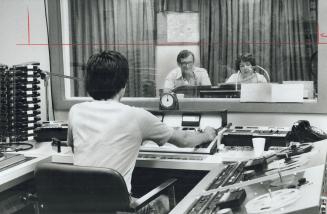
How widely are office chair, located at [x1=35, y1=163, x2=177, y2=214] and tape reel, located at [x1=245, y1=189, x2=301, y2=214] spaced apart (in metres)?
0.54

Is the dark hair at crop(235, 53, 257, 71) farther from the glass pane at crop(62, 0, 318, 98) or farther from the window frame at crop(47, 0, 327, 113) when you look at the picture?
the window frame at crop(47, 0, 327, 113)

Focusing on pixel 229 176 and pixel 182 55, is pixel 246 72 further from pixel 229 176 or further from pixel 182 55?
pixel 229 176

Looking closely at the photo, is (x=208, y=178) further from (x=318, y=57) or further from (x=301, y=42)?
(x=301, y=42)

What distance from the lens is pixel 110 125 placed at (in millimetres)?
1816

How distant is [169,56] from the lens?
12.1 ft

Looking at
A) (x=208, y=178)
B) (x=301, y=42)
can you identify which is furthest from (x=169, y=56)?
(x=208, y=178)

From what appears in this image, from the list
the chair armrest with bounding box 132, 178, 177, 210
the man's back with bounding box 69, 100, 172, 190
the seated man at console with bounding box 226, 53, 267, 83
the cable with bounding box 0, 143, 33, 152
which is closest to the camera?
the chair armrest with bounding box 132, 178, 177, 210

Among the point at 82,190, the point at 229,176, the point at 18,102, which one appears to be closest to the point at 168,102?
the point at 18,102

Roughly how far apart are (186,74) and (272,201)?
2528 millimetres

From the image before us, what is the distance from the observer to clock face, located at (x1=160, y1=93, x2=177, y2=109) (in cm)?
273

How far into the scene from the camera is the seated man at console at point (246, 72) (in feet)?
10.0

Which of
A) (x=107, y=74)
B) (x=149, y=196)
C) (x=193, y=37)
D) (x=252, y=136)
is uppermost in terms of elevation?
(x=193, y=37)

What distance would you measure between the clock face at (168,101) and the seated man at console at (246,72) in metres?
0.60

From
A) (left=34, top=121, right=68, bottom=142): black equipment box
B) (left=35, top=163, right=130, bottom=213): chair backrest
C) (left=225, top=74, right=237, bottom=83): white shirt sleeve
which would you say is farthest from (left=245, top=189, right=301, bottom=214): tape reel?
(left=225, top=74, right=237, bottom=83): white shirt sleeve
